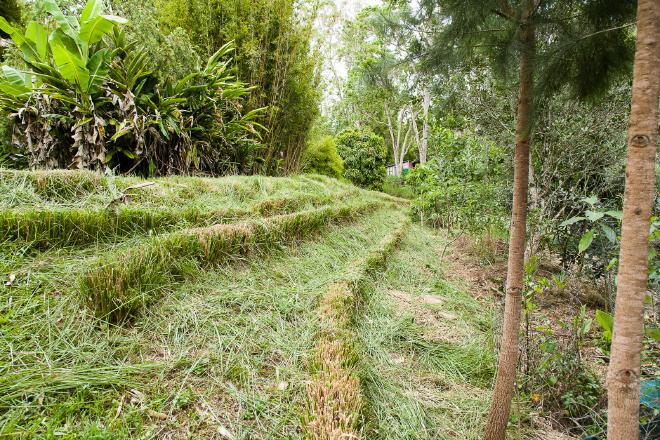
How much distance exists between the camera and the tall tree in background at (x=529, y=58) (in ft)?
4.35

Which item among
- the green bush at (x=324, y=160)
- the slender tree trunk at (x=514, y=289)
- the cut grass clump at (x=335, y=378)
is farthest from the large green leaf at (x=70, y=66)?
the green bush at (x=324, y=160)

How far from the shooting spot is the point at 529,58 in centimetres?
130

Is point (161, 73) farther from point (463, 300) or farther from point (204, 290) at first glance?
point (463, 300)

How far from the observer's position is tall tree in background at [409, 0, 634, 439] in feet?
4.35

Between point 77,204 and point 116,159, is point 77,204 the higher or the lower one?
the lower one

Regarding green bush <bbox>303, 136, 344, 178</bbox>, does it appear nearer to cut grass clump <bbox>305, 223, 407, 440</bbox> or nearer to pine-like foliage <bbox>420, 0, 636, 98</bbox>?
Result: cut grass clump <bbox>305, 223, 407, 440</bbox>

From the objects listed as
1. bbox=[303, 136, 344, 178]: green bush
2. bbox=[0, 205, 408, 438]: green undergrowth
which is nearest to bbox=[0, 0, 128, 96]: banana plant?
bbox=[0, 205, 408, 438]: green undergrowth

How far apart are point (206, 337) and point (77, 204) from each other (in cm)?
159

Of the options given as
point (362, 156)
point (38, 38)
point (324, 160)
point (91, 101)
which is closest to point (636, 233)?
point (91, 101)

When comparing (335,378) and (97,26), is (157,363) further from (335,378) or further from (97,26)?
(97,26)

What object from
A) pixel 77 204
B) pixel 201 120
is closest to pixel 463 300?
pixel 77 204

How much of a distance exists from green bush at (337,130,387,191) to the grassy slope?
33.4 ft

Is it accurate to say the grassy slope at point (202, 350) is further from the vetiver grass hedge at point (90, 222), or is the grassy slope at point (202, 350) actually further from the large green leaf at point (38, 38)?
the large green leaf at point (38, 38)

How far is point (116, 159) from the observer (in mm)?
3854
